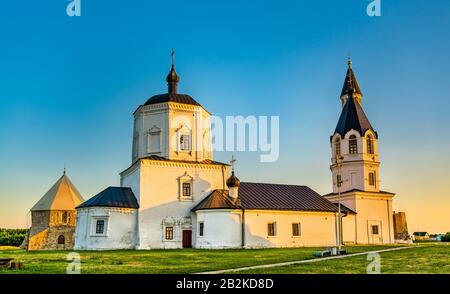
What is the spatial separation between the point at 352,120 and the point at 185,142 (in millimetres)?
16738

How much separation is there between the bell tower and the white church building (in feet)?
2.89

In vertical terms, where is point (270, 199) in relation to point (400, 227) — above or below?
above

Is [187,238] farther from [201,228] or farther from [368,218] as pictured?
[368,218]

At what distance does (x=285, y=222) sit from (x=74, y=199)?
24.1 meters

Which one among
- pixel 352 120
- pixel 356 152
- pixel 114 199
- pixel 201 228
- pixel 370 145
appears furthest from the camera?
pixel 352 120

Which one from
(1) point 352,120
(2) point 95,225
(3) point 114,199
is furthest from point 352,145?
(2) point 95,225

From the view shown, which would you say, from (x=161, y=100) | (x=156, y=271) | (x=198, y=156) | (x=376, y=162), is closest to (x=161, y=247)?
(x=198, y=156)

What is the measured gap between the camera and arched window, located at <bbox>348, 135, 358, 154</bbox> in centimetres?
4445

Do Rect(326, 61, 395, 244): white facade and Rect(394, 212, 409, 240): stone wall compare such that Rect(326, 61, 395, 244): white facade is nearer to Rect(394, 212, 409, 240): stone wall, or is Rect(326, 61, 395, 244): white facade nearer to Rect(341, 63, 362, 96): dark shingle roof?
Rect(341, 63, 362, 96): dark shingle roof

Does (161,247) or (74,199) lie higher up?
(74,199)

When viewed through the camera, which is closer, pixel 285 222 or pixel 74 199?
pixel 285 222

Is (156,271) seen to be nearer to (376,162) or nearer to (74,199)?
(376,162)

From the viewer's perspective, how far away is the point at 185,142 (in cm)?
3825
